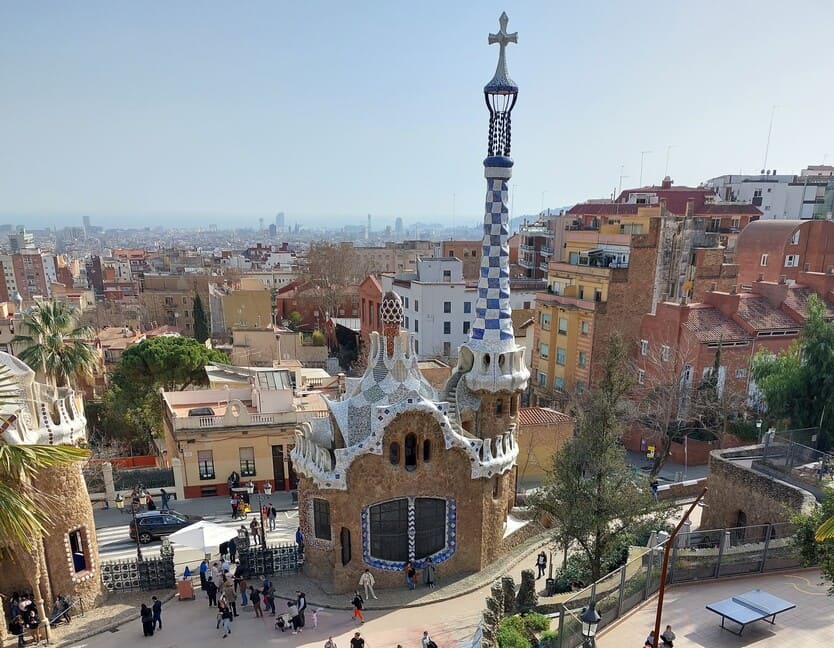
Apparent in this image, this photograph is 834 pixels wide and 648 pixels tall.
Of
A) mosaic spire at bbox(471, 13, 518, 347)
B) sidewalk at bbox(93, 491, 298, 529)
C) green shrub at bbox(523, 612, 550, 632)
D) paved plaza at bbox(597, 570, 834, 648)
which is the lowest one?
sidewalk at bbox(93, 491, 298, 529)

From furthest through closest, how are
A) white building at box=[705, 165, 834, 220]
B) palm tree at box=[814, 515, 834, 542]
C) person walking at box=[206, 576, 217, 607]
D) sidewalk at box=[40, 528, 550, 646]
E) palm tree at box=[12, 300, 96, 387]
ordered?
white building at box=[705, 165, 834, 220]
palm tree at box=[12, 300, 96, 387]
person walking at box=[206, 576, 217, 607]
sidewalk at box=[40, 528, 550, 646]
palm tree at box=[814, 515, 834, 542]

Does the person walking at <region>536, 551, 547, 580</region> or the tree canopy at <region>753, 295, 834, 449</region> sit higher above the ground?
the tree canopy at <region>753, 295, 834, 449</region>

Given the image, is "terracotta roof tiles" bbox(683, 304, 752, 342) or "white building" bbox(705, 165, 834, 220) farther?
"white building" bbox(705, 165, 834, 220)

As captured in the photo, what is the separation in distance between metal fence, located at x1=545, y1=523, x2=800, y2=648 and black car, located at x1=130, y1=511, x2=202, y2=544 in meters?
15.6

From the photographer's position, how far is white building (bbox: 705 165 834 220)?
7319 cm

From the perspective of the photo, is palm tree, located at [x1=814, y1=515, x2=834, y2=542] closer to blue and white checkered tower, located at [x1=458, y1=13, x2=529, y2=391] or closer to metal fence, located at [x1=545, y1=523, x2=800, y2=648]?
metal fence, located at [x1=545, y1=523, x2=800, y2=648]

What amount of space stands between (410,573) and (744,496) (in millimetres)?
11293

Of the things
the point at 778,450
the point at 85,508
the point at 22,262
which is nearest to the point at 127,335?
the point at 85,508

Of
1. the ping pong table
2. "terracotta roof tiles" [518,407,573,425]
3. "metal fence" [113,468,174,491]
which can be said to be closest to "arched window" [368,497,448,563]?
the ping pong table

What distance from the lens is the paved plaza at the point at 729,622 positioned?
41.1 feet

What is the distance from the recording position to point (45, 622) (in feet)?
54.0

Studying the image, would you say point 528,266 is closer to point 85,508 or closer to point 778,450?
point 778,450

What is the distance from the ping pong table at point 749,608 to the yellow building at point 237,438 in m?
18.4

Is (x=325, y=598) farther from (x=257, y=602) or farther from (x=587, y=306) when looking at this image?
(x=587, y=306)
